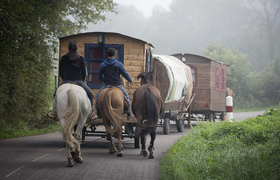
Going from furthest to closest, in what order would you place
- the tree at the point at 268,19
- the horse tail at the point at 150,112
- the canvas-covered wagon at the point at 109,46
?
1. the tree at the point at 268,19
2. the canvas-covered wagon at the point at 109,46
3. the horse tail at the point at 150,112

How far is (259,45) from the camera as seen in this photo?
72750 mm

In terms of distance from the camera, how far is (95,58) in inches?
516

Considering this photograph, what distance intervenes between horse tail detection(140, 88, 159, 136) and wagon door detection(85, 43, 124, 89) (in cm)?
286

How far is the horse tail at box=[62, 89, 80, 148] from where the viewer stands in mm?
8578

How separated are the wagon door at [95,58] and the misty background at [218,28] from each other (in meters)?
50.5

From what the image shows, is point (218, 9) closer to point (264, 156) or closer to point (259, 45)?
point (259, 45)

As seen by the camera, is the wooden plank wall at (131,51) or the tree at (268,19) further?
the tree at (268,19)

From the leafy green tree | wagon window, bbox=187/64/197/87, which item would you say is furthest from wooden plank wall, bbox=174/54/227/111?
the leafy green tree

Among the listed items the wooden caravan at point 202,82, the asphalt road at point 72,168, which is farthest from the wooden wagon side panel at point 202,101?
the asphalt road at point 72,168

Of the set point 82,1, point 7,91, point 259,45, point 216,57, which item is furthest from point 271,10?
point 7,91

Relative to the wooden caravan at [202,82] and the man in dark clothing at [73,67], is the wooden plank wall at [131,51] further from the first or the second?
the wooden caravan at [202,82]

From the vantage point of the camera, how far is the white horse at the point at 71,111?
8.63 metres

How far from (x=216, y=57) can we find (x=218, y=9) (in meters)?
36.3

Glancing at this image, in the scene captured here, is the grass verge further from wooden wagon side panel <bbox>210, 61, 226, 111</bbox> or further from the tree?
the tree
